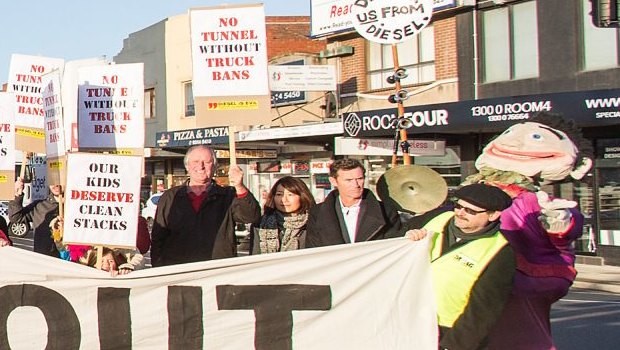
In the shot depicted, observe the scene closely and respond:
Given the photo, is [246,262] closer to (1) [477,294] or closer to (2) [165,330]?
(2) [165,330]

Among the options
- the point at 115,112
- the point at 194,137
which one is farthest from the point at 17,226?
the point at 194,137

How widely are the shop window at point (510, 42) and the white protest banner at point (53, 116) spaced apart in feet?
43.6

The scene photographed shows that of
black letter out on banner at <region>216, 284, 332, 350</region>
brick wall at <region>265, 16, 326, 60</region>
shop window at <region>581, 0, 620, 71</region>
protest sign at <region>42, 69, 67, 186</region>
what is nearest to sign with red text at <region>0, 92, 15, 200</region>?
protest sign at <region>42, 69, 67, 186</region>

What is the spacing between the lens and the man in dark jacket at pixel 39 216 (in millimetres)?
7484

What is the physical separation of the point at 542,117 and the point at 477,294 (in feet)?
7.22

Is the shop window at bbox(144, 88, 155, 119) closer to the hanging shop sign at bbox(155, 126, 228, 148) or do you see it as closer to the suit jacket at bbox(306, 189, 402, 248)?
the hanging shop sign at bbox(155, 126, 228, 148)

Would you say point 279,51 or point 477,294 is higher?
point 279,51

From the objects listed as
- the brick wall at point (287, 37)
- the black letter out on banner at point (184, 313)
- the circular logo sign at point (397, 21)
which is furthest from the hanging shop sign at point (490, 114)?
the brick wall at point (287, 37)

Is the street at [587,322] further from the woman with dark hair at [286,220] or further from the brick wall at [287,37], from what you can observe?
the brick wall at [287,37]

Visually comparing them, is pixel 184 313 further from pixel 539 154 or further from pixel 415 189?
pixel 539 154

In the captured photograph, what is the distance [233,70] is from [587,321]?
646cm

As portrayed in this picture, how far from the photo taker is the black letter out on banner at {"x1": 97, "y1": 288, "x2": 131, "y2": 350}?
506 centimetres

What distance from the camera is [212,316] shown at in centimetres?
505

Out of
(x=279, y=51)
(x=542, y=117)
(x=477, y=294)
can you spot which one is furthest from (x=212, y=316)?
(x=279, y=51)
